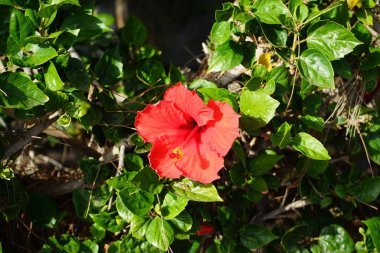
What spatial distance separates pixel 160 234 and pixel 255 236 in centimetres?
36

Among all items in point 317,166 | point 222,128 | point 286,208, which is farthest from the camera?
point 286,208

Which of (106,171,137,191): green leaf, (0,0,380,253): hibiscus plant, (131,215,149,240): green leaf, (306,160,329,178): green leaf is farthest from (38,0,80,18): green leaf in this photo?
(306,160,329,178): green leaf

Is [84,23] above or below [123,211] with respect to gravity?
above

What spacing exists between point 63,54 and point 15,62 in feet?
0.38

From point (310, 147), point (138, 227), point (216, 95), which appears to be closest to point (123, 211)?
point (138, 227)

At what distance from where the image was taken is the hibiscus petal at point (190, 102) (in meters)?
1.18

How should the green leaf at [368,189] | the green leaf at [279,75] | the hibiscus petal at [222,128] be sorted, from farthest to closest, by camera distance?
the green leaf at [368,189], the green leaf at [279,75], the hibiscus petal at [222,128]

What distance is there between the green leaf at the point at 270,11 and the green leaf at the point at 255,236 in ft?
2.02

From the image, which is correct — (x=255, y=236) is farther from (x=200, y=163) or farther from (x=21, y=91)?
(x=21, y=91)

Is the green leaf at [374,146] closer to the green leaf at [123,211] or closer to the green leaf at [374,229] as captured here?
the green leaf at [374,229]

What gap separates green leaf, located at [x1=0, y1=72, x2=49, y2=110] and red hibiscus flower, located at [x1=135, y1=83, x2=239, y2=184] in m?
0.25

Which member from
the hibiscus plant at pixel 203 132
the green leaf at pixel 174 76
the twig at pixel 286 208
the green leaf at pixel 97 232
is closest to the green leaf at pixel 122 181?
the hibiscus plant at pixel 203 132

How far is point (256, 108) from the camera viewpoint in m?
1.26

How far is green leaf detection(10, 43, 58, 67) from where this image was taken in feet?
4.17
